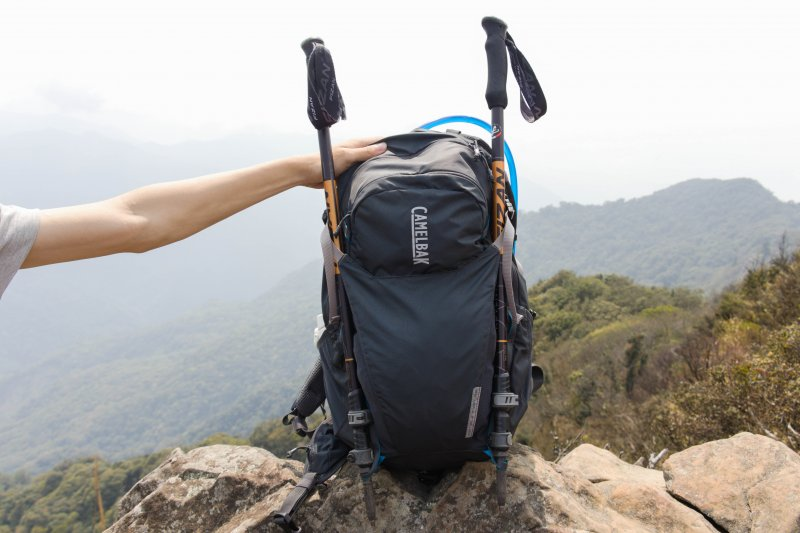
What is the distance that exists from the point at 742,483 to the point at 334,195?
2.94 m

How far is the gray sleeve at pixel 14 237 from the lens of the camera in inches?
63.1

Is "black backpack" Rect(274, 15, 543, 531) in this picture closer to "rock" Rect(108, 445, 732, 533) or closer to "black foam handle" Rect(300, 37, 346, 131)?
"rock" Rect(108, 445, 732, 533)

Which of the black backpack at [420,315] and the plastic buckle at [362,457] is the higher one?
the black backpack at [420,315]

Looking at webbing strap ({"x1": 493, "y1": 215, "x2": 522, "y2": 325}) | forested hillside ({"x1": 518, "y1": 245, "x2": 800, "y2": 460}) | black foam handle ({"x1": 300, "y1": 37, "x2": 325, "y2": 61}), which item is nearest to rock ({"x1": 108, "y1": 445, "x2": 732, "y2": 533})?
webbing strap ({"x1": 493, "y1": 215, "x2": 522, "y2": 325})

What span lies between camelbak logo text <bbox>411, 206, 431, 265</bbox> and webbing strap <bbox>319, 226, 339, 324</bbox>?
451mm

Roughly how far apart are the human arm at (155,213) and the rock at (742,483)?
115 inches

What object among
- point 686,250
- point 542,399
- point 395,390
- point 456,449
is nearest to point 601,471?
point 456,449

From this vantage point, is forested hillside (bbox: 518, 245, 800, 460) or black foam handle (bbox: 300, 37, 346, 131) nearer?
black foam handle (bbox: 300, 37, 346, 131)

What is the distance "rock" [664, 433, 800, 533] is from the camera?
2.79 m

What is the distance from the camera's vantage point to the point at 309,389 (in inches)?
127

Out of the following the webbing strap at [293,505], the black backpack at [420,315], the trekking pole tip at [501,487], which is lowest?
the webbing strap at [293,505]

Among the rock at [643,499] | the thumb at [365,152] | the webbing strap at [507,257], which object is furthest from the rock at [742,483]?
the thumb at [365,152]

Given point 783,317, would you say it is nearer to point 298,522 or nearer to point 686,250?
point 298,522

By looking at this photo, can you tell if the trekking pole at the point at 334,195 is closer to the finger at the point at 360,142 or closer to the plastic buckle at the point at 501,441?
the finger at the point at 360,142
